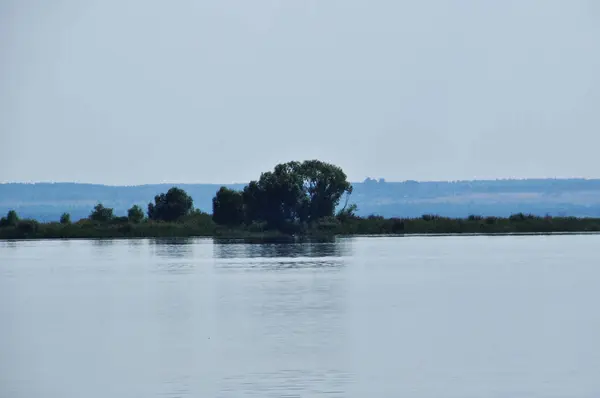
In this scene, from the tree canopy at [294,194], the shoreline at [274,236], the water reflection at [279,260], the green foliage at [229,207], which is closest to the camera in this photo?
the water reflection at [279,260]

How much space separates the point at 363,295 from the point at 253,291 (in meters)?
4.63

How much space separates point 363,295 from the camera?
46.0 m

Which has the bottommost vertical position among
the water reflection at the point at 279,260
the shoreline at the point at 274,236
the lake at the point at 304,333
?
the lake at the point at 304,333

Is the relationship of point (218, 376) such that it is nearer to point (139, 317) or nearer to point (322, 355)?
point (322, 355)

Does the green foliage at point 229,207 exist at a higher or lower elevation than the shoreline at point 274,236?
higher

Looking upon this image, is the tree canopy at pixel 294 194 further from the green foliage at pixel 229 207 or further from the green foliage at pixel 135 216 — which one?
the green foliage at pixel 135 216

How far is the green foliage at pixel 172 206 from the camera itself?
13350 cm

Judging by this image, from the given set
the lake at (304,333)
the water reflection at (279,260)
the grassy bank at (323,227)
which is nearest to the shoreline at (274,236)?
the grassy bank at (323,227)

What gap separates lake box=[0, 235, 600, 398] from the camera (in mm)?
24734

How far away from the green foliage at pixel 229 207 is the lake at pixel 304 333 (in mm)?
60188

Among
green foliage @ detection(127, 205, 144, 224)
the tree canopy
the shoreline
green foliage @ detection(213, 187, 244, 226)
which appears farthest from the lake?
green foliage @ detection(127, 205, 144, 224)

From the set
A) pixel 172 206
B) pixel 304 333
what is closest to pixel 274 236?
pixel 172 206

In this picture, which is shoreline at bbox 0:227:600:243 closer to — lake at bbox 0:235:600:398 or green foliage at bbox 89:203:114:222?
green foliage at bbox 89:203:114:222

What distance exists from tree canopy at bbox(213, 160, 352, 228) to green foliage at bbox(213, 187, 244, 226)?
0.27 meters
